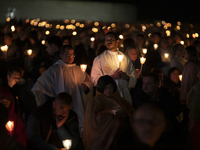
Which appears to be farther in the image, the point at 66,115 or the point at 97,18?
the point at 97,18

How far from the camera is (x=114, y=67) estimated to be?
6156mm

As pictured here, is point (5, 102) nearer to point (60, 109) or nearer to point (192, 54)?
point (60, 109)

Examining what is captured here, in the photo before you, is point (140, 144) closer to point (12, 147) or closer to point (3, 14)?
point (12, 147)

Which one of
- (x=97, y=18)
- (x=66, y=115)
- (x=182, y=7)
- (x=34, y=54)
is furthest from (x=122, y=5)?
(x=66, y=115)

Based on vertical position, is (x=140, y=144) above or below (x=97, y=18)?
below

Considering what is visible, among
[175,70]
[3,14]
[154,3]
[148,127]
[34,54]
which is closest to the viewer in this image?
[148,127]

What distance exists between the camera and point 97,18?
1271 inches

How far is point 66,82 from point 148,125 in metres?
2.98

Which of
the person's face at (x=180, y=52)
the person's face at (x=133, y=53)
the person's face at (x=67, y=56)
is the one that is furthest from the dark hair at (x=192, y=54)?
the person's face at (x=67, y=56)

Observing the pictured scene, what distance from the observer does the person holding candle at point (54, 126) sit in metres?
4.22

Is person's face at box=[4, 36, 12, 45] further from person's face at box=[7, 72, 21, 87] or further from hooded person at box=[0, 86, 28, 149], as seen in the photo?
hooded person at box=[0, 86, 28, 149]

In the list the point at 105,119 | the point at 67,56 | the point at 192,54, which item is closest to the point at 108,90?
the point at 105,119

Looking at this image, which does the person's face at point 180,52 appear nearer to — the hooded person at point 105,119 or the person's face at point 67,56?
the person's face at point 67,56

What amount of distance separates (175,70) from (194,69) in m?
0.69
